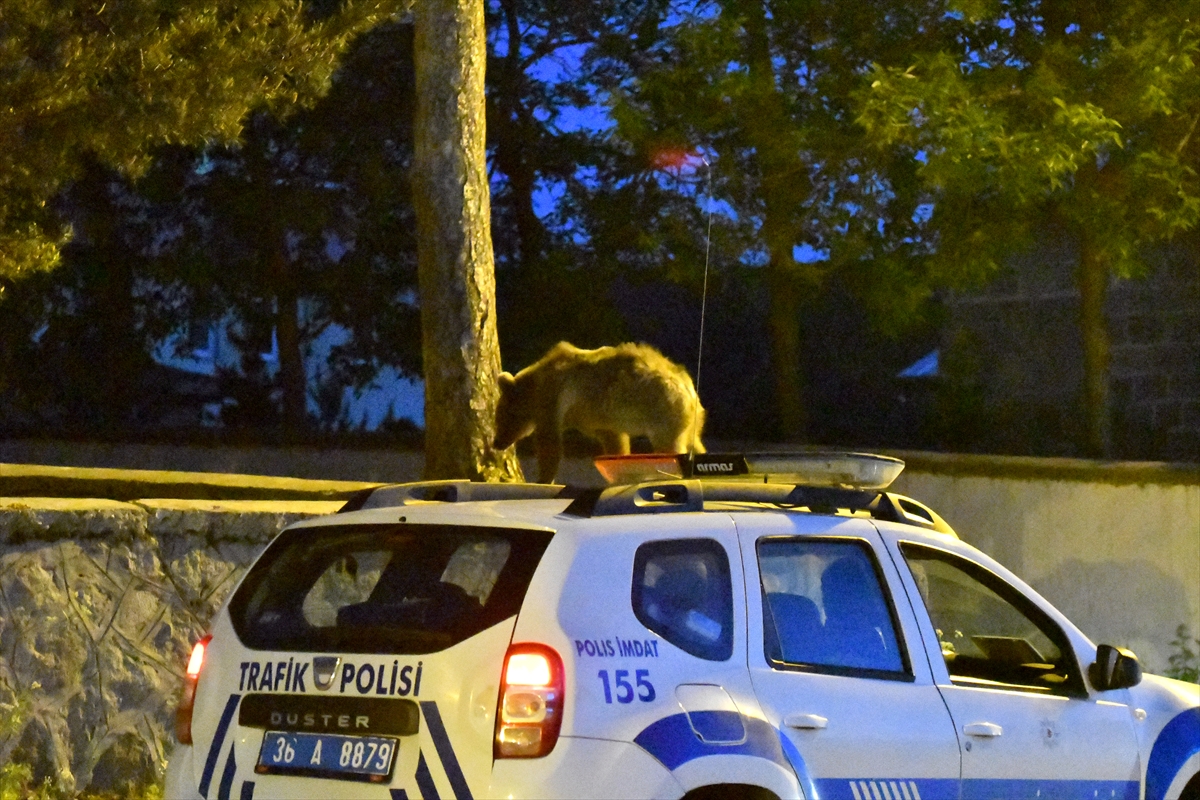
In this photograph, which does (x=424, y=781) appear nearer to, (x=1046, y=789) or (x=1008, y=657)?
(x=1046, y=789)

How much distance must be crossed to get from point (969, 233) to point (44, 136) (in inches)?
347

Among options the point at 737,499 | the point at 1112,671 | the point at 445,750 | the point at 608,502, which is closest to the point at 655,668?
the point at 608,502

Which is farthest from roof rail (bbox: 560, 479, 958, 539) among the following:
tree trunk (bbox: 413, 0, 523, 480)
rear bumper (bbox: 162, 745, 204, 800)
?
tree trunk (bbox: 413, 0, 523, 480)

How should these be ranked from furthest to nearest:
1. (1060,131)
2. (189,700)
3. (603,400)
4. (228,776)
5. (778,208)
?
1. (778,208)
2. (1060,131)
3. (603,400)
4. (189,700)
5. (228,776)

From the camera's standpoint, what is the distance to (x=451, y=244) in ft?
32.7

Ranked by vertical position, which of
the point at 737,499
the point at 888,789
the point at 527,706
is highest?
the point at 737,499

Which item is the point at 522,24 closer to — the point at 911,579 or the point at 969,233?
the point at 969,233

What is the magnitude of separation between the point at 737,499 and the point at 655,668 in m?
1.02

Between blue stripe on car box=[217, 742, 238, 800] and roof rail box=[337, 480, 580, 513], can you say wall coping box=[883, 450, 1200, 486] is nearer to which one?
roof rail box=[337, 480, 580, 513]

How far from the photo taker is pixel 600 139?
1620 cm

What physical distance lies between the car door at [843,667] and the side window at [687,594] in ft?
0.33

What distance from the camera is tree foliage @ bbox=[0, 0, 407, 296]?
7.26 meters

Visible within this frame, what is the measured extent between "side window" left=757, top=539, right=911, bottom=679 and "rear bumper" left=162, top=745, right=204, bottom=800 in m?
1.85

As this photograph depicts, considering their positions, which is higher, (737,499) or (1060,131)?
(1060,131)
